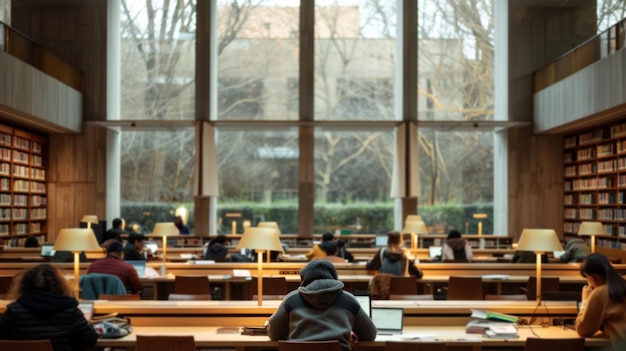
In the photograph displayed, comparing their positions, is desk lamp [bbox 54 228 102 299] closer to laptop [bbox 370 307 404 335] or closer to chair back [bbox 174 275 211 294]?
chair back [bbox 174 275 211 294]

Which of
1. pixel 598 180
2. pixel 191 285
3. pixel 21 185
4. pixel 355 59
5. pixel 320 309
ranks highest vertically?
pixel 355 59

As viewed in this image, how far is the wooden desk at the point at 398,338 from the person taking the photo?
189 inches

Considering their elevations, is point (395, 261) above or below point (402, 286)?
above

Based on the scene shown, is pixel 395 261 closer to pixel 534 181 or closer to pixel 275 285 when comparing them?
pixel 275 285

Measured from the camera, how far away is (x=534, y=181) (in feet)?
51.5

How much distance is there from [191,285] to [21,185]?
7.11m

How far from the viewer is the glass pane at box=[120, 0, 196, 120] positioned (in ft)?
53.0

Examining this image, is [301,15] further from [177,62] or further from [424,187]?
[424,187]

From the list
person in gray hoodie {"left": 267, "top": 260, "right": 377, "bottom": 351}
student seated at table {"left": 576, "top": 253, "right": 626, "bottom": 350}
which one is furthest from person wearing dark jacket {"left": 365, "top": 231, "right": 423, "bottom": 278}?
person in gray hoodie {"left": 267, "top": 260, "right": 377, "bottom": 351}

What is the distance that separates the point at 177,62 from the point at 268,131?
2.47 metres

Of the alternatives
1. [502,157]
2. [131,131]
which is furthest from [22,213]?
[502,157]

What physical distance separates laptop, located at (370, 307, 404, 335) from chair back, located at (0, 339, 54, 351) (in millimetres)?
2166

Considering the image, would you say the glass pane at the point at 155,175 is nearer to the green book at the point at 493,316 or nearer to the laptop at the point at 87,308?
the laptop at the point at 87,308

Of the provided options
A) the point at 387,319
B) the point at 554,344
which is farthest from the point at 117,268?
the point at 554,344
